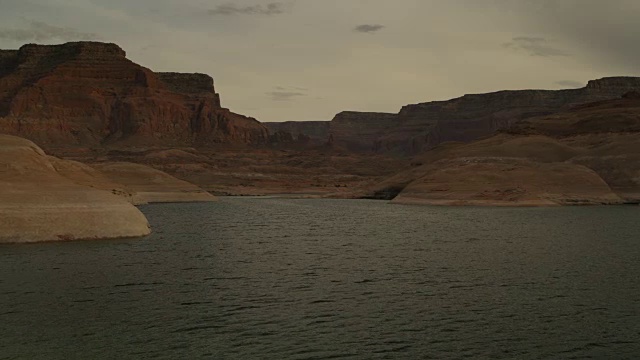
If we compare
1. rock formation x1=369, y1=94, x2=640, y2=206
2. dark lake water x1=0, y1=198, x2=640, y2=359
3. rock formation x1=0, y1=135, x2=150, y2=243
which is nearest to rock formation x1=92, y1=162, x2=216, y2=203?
rock formation x1=369, y1=94, x2=640, y2=206

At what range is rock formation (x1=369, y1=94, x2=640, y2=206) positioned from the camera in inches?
4894

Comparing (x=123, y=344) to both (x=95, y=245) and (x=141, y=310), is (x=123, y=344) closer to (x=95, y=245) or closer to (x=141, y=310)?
(x=141, y=310)

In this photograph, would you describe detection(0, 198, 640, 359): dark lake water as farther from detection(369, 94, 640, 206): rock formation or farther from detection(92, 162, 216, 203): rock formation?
detection(92, 162, 216, 203): rock formation

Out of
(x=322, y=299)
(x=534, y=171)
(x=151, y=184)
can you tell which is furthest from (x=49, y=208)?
(x=534, y=171)

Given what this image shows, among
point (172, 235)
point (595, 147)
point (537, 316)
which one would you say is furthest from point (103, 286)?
point (595, 147)

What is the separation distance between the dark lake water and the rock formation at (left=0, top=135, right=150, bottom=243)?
5.89 feet

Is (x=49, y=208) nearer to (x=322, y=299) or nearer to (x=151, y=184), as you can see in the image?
(x=322, y=299)

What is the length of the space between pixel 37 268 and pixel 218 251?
632 inches

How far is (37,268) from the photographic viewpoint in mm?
40500

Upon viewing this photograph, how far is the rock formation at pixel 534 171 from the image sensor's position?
12431 centimetres

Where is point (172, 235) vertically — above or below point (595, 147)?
below

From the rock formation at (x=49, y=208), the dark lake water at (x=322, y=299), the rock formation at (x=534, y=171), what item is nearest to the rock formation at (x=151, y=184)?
the rock formation at (x=534, y=171)

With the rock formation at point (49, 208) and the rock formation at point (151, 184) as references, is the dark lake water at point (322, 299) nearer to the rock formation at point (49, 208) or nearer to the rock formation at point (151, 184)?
the rock formation at point (49, 208)

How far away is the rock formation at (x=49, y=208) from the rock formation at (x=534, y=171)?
78.3m
